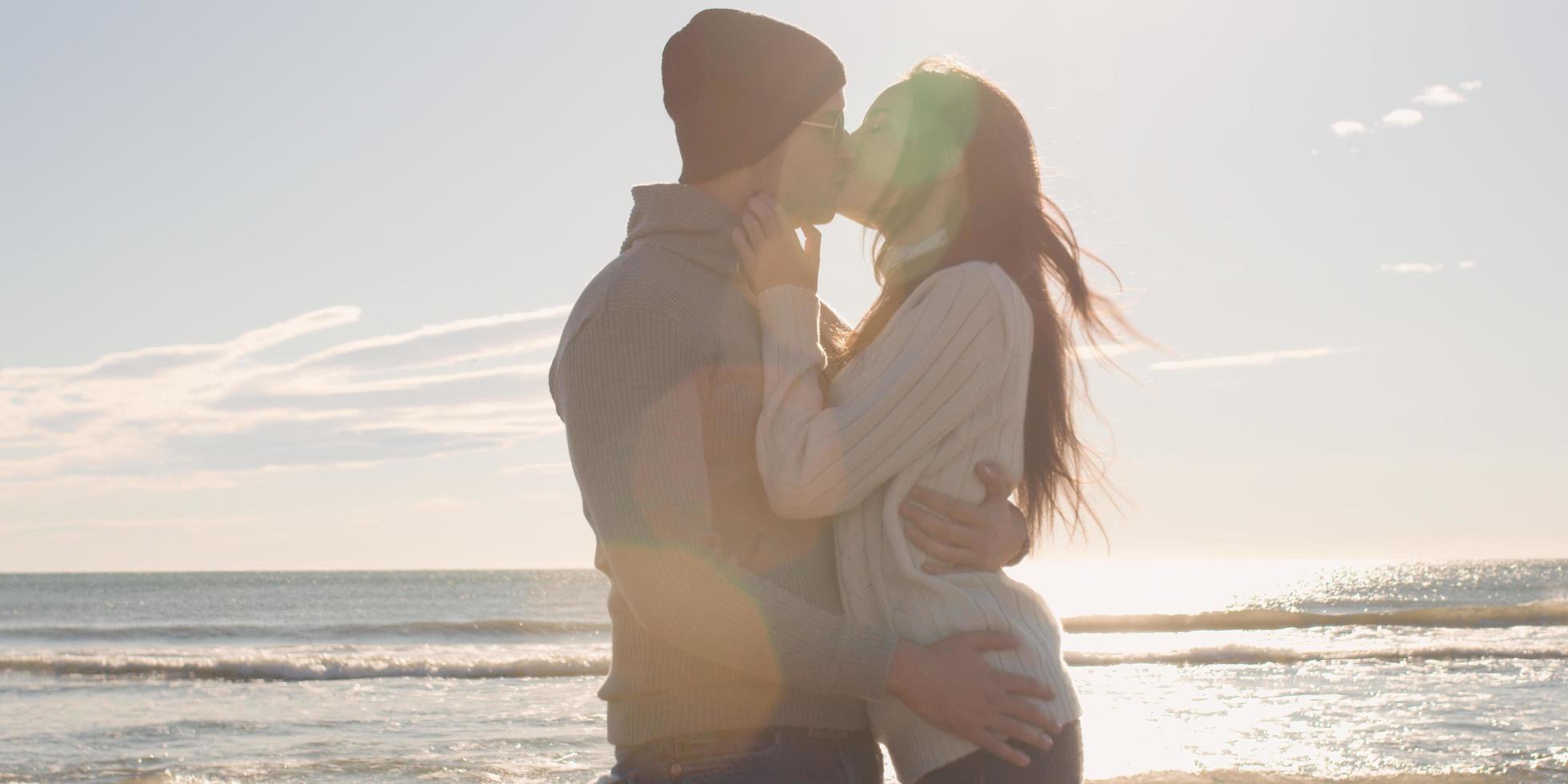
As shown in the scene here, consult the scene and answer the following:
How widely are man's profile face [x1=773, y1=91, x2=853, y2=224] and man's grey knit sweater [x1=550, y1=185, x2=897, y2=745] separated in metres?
0.16

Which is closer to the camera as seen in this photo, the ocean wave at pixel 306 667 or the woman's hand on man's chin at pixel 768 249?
the woman's hand on man's chin at pixel 768 249

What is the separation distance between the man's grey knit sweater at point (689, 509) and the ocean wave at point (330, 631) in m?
21.3

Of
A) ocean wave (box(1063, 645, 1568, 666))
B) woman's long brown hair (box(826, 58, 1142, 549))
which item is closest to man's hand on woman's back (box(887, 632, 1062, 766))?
woman's long brown hair (box(826, 58, 1142, 549))

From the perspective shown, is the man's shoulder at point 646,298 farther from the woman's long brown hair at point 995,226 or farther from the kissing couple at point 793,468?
the woman's long brown hair at point 995,226

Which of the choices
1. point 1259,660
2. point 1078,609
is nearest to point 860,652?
point 1259,660

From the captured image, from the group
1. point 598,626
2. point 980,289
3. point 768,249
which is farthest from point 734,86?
point 598,626

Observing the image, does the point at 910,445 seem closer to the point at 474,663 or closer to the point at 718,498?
the point at 718,498

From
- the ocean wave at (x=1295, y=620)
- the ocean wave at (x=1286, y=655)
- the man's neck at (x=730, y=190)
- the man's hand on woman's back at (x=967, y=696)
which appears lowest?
the ocean wave at (x=1295, y=620)

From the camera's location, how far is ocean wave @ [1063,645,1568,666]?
15.6m

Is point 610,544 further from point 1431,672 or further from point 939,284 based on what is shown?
point 1431,672

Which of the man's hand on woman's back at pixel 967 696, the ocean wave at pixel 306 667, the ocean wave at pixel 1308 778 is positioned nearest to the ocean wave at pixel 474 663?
the ocean wave at pixel 306 667

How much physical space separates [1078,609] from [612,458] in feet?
86.5

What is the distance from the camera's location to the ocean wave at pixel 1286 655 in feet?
51.0

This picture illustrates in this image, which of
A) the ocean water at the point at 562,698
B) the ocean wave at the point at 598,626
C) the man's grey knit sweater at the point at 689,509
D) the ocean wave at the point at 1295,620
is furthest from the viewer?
the ocean wave at the point at 598,626
